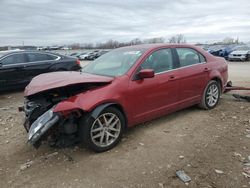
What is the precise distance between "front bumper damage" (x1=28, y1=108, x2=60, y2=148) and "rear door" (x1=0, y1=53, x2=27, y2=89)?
5.32 m

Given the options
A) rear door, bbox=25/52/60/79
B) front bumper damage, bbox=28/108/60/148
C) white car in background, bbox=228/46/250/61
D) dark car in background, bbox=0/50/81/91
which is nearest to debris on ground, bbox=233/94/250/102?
front bumper damage, bbox=28/108/60/148

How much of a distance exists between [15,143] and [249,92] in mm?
6337

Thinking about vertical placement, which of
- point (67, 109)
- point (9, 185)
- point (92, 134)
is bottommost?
point (9, 185)

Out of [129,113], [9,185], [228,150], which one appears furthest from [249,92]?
[9,185]

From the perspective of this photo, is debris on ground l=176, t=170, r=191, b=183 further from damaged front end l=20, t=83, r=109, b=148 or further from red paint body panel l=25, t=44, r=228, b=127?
damaged front end l=20, t=83, r=109, b=148

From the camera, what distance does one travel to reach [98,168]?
3777 millimetres

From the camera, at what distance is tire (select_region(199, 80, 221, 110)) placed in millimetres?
6152

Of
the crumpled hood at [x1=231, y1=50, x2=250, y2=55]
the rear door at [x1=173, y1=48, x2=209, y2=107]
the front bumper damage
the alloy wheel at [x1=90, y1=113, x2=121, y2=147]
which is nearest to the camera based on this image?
the front bumper damage

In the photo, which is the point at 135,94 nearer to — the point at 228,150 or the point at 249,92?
the point at 228,150

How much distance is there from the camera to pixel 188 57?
19.2ft

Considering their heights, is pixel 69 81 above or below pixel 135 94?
above

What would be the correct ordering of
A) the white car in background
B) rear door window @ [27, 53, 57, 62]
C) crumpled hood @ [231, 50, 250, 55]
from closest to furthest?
rear door window @ [27, 53, 57, 62] → the white car in background → crumpled hood @ [231, 50, 250, 55]

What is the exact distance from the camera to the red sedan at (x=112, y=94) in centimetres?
398

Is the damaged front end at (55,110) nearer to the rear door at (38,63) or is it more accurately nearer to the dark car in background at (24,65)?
the dark car in background at (24,65)
